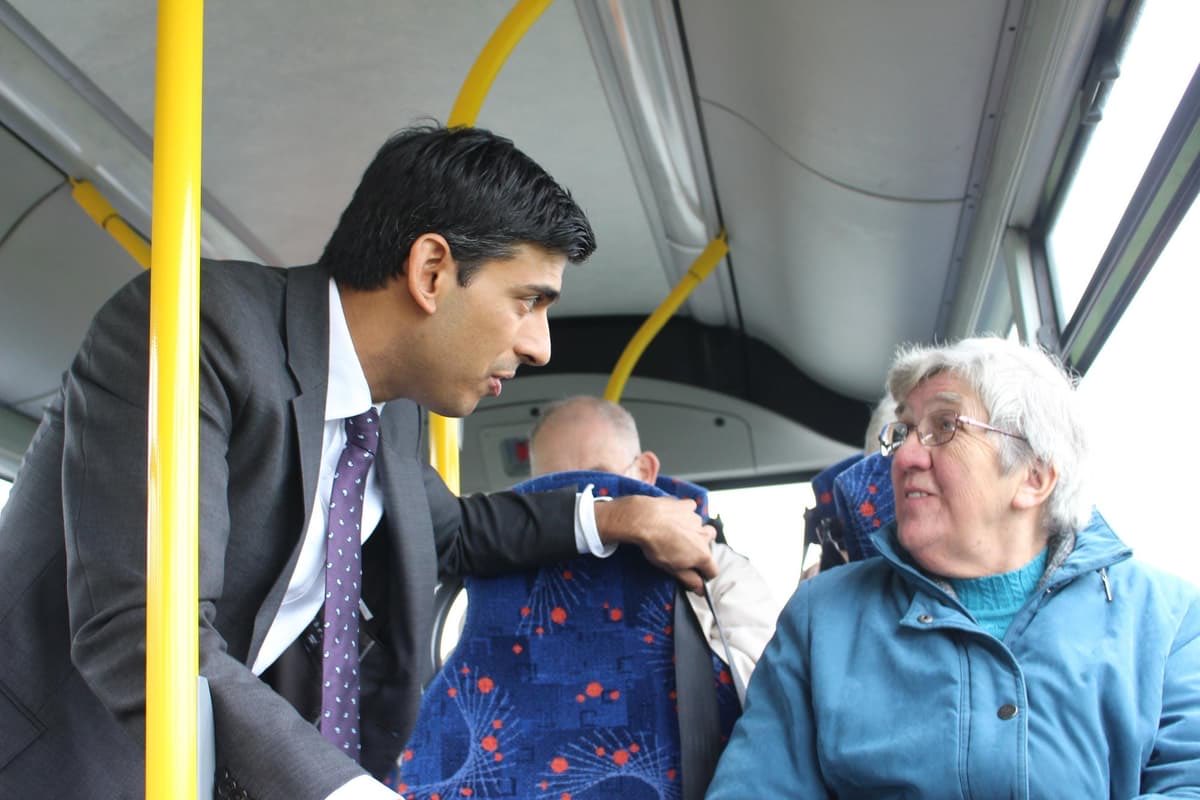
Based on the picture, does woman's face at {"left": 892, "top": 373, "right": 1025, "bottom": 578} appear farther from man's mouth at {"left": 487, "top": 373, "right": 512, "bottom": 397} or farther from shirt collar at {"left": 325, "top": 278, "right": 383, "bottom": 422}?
shirt collar at {"left": 325, "top": 278, "right": 383, "bottom": 422}

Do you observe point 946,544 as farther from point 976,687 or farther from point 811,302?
point 811,302

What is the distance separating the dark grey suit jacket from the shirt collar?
67mm

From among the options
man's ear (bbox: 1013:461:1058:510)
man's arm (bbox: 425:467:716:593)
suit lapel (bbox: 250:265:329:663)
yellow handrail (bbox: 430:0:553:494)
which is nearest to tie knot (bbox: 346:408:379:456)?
suit lapel (bbox: 250:265:329:663)

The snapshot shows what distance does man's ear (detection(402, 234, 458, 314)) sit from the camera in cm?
217

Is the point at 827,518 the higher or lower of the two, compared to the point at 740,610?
higher

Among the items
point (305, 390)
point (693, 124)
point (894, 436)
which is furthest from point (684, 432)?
point (305, 390)

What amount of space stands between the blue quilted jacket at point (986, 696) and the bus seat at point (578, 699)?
0.14 m

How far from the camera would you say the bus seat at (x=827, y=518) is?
2965 millimetres

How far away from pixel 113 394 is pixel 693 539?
1129 millimetres

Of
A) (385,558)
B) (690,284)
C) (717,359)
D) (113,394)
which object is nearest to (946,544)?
(385,558)

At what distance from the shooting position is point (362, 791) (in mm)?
1489

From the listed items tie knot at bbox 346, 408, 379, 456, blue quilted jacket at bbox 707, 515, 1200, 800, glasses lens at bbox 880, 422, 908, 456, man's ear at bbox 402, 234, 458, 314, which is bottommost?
blue quilted jacket at bbox 707, 515, 1200, 800

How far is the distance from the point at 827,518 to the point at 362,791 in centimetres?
174

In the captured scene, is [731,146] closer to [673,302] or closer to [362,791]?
[673,302]
